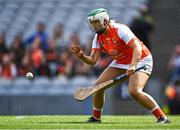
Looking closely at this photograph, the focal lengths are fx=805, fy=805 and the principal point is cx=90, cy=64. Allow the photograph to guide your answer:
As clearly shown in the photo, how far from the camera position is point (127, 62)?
13922 millimetres

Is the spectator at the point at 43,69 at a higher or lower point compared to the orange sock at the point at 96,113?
lower

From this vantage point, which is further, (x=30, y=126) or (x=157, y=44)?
(x=157, y=44)

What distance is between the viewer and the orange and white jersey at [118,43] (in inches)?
536

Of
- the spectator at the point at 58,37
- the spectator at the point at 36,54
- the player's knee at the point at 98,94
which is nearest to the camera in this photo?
the player's knee at the point at 98,94

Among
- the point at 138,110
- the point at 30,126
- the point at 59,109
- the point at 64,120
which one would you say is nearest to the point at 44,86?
the point at 59,109

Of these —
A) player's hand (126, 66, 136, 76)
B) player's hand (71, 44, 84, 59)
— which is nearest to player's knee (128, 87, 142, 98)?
player's hand (126, 66, 136, 76)

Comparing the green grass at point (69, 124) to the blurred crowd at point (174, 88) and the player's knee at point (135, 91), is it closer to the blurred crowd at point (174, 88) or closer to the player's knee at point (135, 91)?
the player's knee at point (135, 91)

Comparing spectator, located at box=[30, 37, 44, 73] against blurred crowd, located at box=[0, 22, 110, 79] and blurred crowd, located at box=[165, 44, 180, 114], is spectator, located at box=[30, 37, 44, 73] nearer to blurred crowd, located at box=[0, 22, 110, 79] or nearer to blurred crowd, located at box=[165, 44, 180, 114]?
blurred crowd, located at box=[0, 22, 110, 79]

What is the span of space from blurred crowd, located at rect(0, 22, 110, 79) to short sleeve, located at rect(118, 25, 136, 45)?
796cm

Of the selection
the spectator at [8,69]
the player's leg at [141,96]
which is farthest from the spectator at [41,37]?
the player's leg at [141,96]

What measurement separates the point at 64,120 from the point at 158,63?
10.1 metres

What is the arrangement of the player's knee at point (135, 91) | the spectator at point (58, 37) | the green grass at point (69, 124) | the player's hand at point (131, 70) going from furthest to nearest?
the spectator at point (58, 37)
the player's knee at point (135, 91)
the player's hand at point (131, 70)
the green grass at point (69, 124)

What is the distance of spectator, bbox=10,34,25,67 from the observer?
2253cm

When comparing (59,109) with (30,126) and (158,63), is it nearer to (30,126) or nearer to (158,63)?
(158,63)
